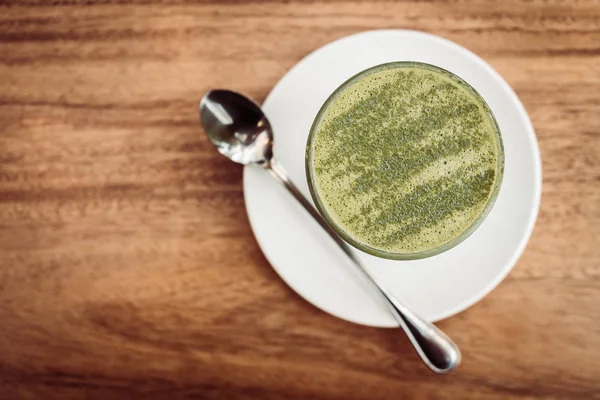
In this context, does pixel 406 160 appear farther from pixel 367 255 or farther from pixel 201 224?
pixel 201 224

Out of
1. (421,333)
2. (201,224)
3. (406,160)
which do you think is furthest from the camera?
(201,224)

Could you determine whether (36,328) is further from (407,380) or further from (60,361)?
(407,380)

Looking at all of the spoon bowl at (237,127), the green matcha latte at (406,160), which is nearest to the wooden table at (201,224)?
the spoon bowl at (237,127)

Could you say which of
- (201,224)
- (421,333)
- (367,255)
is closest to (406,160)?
(367,255)

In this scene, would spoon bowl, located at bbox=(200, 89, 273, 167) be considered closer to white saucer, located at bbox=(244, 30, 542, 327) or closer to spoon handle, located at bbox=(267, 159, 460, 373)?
white saucer, located at bbox=(244, 30, 542, 327)

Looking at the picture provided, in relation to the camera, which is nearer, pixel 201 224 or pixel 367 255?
pixel 367 255

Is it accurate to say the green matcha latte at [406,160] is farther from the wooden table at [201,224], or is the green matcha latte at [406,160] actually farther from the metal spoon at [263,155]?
the wooden table at [201,224]
